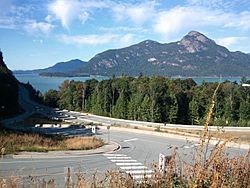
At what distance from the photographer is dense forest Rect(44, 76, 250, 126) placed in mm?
81750

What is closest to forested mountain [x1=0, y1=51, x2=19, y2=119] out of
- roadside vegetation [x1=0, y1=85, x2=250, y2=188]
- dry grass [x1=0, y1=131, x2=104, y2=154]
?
dry grass [x1=0, y1=131, x2=104, y2=154]

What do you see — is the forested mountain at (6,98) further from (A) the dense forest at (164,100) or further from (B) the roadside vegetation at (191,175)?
(B) the roadside vegetation at (191,175)

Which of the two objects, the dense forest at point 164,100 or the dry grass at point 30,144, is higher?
the dense forest at point 164,100

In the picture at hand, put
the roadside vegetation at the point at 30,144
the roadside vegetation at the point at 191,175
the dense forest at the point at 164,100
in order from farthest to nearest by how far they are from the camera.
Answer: the dense forest at the point at 164,100, the roadside vegetation at the point at 30,144, the roadside vegetation at the point at 191,175

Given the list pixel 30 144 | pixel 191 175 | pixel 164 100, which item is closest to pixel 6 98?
pixel 164 100

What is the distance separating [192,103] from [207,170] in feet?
264

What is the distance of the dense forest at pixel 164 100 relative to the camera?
268 ft

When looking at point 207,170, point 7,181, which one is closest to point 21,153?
point 7,181

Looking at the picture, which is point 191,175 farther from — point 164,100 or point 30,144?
point 164,100

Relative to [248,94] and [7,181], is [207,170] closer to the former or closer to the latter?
[7,181]

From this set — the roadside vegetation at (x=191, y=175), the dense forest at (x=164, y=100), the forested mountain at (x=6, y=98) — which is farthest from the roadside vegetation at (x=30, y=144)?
the forested mountain at (x=6, y=98)

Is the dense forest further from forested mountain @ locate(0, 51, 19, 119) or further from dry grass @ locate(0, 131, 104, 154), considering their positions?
dry grass @ locate(0, 131, 104, 154)

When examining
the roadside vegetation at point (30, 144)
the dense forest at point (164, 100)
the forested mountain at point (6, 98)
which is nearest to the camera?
the roadside vegetation at point (30, 144)

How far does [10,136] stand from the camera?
26.4 metres
